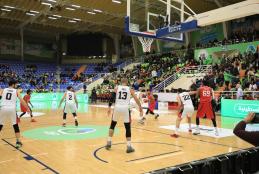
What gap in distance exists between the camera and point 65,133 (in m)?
10.4

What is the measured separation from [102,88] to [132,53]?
1047 centimetres

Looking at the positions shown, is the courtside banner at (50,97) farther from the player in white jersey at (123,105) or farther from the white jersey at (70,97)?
the player in white jersey at (123,105)

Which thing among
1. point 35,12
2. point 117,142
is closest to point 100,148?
point 117,142

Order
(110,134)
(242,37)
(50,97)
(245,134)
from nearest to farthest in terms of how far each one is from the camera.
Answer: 1. (245,134)
2. (110,134)
3. (242,37)
4. (50,97)

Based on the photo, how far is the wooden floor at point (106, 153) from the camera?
595 cm

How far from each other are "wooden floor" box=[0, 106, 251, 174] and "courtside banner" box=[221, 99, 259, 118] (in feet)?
18.8

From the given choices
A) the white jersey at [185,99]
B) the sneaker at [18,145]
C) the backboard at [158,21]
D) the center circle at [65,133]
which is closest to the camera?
the sneaker at [18,145]

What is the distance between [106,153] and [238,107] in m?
10.5

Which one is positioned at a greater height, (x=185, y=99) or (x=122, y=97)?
(x=122, y=97)

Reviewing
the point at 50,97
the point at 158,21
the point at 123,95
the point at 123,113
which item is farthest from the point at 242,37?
the point at 123,113

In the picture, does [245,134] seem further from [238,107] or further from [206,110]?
[238,107]

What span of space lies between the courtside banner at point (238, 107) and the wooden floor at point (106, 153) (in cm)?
572

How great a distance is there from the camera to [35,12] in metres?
30.2

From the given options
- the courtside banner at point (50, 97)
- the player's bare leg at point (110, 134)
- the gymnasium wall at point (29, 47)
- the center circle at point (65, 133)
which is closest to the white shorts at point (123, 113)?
the player's bare leg at point (110, 134)
